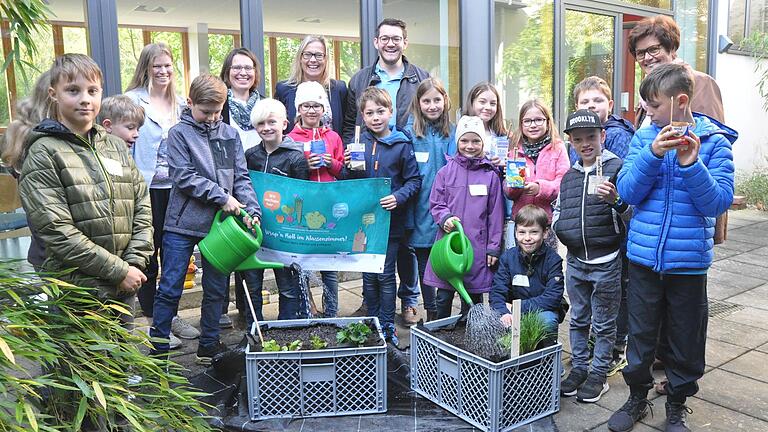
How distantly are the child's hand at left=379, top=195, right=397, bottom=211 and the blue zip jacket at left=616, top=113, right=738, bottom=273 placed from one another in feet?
4.55

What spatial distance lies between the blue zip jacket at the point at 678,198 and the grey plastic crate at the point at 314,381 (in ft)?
4.28

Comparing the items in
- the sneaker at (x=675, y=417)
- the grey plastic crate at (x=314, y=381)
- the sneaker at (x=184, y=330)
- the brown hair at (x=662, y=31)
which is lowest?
the sneaker at (x=675, y=417)

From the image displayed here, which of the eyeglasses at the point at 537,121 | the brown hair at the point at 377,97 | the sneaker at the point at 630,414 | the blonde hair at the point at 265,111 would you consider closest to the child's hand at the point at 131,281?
the blonde hair at the point at 265,111

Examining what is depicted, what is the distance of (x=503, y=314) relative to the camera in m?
3.37

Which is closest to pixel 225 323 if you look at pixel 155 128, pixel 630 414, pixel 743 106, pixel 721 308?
pixel 155 128

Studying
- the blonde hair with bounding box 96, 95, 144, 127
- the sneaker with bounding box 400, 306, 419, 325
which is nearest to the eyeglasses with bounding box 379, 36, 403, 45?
the blonde hair with bounding box 96, 95, 144, 127

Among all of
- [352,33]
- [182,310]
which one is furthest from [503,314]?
[352,33]

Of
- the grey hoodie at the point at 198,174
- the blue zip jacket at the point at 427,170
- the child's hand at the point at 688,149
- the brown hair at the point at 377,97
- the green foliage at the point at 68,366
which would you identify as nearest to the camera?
the green foliage at the point at 68,366

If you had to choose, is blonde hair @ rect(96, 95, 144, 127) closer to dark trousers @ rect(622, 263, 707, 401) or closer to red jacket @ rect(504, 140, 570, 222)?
red jacket @ rect(504, 140, 570, 222)

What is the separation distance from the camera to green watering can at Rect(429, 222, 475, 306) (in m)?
3.49

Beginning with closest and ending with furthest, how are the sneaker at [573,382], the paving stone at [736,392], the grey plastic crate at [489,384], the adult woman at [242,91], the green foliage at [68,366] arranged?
the green foliage at [68,366], the grey plastic crate at [489,384], the paving stone at [736,392], the sneaker at [573,382], the adult woman at [242,91]

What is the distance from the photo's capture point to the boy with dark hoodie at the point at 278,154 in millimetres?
3924

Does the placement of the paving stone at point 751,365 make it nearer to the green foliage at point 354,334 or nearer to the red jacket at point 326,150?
the green foliage at point 354,334

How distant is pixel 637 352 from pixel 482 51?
4585mm
